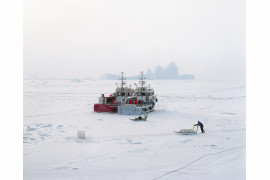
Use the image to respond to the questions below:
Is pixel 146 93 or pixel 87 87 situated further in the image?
pixel 146 93

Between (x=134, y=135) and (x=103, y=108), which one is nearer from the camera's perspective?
(x=134, y=135)

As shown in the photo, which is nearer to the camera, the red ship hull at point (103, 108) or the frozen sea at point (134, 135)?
the frozen sea at point (134, 135)

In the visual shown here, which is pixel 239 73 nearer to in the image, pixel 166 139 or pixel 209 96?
pixel 209 96

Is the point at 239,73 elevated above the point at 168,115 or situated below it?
above

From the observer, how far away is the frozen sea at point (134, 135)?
356cm

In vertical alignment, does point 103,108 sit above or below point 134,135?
above

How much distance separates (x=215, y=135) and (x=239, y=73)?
124 centimetres

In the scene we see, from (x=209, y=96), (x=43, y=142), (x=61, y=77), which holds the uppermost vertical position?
(x=61, y=77)

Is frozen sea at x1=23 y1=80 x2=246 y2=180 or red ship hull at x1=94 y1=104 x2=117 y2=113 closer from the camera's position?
frozen sea at x1=23 y1=80 x2=246 y2=180

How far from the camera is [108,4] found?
4.30 metres

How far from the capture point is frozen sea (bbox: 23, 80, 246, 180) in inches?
140

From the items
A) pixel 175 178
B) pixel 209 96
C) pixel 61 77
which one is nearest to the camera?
pixel 175 178

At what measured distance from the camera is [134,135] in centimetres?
411

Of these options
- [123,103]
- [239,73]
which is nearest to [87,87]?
[123,103]
